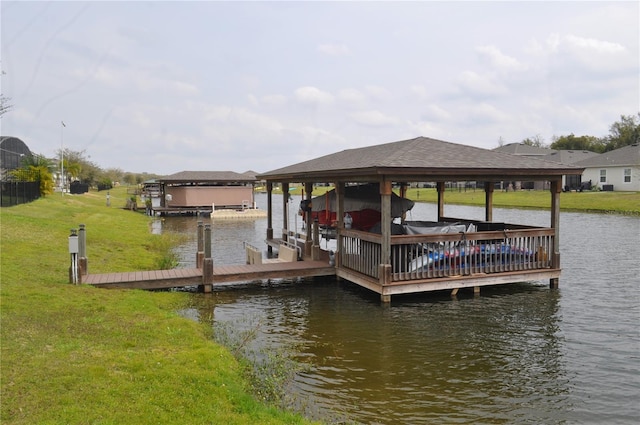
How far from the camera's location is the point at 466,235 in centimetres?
1359

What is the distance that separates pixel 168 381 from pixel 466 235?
29.7 ft

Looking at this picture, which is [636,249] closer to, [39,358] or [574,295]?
[574,295]

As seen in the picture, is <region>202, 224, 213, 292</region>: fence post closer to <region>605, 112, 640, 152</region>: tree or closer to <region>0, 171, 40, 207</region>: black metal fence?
<region>0, 171, 40, 207</region>: black metal fence

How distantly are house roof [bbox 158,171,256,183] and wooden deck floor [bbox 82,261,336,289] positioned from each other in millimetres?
32776

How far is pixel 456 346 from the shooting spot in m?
10.1

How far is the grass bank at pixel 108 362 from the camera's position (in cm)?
609

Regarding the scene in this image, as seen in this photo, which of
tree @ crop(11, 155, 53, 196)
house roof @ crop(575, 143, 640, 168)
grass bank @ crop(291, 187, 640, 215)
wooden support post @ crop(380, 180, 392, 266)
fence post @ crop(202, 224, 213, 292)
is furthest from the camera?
house roof @ crop(575, 143, 640, 168)

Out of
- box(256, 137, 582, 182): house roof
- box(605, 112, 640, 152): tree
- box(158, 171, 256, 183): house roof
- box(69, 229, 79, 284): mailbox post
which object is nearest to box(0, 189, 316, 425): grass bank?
box(69, 229, 79, 284): mailbox post

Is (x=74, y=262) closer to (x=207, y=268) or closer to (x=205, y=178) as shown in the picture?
(x=207, y=268)

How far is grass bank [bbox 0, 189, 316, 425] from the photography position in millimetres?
6094

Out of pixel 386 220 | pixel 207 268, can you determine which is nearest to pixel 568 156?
pixel 386 220

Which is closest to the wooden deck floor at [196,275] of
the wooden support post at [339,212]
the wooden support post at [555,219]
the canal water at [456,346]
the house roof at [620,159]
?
the wooden support post at [339,212]

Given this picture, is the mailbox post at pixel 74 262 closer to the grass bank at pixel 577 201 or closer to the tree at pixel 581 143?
the grass bank at pixel 577 201

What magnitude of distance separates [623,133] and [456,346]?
8999 centimetres
